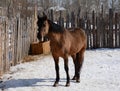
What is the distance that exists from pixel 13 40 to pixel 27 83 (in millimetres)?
3292

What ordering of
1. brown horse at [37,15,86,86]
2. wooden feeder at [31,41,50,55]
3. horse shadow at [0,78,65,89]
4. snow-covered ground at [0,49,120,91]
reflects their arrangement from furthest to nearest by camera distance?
wooden feeder at [31,41,50,55] → horse shadow at [0,78,65,89] → snow-covered ground at [0,49,120,91] → brown horse at [37,15,86,86]

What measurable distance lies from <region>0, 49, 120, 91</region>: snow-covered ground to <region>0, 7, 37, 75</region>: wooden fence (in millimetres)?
390

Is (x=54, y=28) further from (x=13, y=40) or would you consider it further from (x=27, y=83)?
(x=13, y=40)

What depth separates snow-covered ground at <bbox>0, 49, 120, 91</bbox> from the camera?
27.2 ft

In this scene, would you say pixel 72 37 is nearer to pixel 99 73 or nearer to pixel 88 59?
pixel 99 73

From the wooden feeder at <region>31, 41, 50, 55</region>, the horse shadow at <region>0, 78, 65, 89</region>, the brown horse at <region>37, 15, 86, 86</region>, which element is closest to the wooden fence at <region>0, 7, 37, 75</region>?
the wooden feeder at <region>31, 41, 50, 55</region>

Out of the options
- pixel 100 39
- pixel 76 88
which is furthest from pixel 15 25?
pixel 100 39

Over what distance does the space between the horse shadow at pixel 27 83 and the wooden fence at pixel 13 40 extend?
3.69 ft

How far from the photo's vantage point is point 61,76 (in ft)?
31.5

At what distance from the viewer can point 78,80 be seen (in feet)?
Answer: 29.2

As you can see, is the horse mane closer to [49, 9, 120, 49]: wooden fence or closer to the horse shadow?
the horse shadow

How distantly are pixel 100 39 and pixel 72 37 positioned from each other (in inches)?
327

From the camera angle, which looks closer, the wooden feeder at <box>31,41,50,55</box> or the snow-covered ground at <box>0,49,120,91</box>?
the snow-covered ground at <box>0,49,120,91</box>

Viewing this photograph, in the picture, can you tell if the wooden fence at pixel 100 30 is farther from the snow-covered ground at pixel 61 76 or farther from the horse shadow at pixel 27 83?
the horse shadow at pixel 27 83
